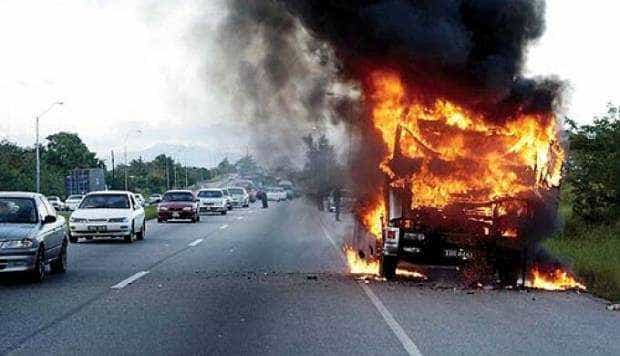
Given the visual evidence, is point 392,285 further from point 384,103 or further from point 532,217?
point 384,103

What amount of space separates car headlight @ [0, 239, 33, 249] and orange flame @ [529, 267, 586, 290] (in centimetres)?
816

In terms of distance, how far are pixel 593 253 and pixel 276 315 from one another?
1162cm

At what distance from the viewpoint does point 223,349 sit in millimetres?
8898

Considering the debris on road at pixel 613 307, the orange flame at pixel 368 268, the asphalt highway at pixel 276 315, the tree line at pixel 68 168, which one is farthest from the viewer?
the tree line at pixel 68 168

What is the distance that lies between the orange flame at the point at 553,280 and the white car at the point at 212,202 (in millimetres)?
39328

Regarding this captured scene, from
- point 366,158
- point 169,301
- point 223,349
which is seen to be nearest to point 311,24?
point 366,158

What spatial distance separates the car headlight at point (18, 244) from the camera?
47.7 feet

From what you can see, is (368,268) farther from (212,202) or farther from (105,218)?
(212,202)

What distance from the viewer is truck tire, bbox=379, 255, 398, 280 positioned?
15.3m

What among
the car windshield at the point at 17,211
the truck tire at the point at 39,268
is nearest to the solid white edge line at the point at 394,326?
the truck tire at the point at 39,268

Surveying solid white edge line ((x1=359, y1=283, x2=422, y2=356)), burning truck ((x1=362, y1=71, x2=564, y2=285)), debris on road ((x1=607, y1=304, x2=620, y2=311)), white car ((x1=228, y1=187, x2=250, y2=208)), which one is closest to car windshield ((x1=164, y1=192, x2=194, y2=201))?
white car ((x1=228, y1=187, x2=250, y2=208))

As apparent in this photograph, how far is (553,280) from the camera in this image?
15398mm

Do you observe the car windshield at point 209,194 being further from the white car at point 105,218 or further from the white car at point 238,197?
the white car at point 105,218

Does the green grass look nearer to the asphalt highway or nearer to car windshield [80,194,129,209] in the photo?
the asphalt highway
